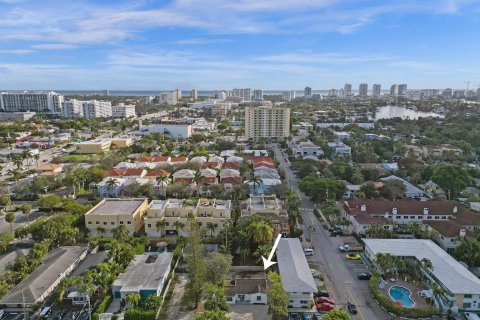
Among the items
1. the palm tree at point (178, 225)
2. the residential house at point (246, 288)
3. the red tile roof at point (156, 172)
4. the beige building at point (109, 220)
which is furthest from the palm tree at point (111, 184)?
the residential house at point (246, 288)

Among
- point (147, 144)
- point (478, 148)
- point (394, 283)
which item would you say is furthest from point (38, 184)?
point (478, 148)

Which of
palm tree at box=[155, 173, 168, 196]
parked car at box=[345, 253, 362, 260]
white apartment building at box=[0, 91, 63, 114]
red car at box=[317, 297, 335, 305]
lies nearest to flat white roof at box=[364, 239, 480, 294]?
parked car at box=[345, 253, 362, 260]

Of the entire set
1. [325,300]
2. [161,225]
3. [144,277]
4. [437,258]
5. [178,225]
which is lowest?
[325,300]

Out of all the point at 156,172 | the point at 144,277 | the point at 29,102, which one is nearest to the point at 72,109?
the point at 29,102

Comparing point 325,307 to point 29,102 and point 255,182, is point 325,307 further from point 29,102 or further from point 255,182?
point 29,102

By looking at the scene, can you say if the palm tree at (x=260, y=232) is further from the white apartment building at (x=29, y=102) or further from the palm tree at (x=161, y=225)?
the white apartment building at (x=29, y=102)

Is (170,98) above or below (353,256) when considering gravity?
above

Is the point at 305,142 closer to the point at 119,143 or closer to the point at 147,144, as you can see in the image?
the point at 147,144
